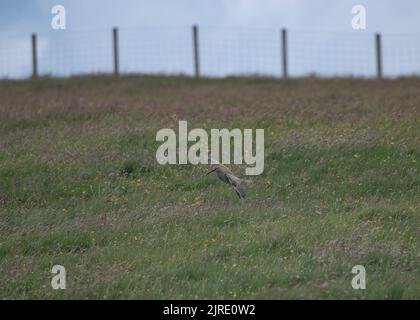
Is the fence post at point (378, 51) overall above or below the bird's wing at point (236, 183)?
above

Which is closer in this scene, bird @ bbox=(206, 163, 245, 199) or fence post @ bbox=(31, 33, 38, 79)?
bird @ bbox=(206, 163, 245, 199)

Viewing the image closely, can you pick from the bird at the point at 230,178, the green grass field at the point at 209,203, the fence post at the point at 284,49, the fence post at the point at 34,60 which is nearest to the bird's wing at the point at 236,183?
the bird at the point at 230,178

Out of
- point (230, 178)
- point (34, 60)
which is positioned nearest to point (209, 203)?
point (230, 178)

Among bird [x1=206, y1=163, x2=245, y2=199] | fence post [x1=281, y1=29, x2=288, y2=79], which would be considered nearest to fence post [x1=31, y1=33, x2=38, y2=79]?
fence post [x1=281, y1=29, x2=288, y2=79]

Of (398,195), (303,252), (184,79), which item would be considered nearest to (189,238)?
(303,252)

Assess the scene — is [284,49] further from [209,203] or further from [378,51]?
[209,203]

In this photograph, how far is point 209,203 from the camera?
553 inches

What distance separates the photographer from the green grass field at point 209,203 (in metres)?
11.1

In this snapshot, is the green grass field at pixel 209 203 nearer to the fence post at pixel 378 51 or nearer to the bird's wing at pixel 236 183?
the bird's wing at pixel 236 183

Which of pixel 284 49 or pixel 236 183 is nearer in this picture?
pixel 236 183

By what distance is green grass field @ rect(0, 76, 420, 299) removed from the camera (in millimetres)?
11070

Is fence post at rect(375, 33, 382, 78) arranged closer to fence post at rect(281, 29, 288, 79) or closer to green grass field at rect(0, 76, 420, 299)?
fence post at rect(281, 29, 288, 79)

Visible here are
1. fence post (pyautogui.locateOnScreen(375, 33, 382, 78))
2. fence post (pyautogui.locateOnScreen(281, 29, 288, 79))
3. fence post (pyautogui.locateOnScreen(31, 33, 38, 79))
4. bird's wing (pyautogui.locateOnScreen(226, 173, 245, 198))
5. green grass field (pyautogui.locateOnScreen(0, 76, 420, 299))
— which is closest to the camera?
green grass field (pyautogui.locateOnScreen(0, 76, 420, 299))

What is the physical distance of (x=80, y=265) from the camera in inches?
463
